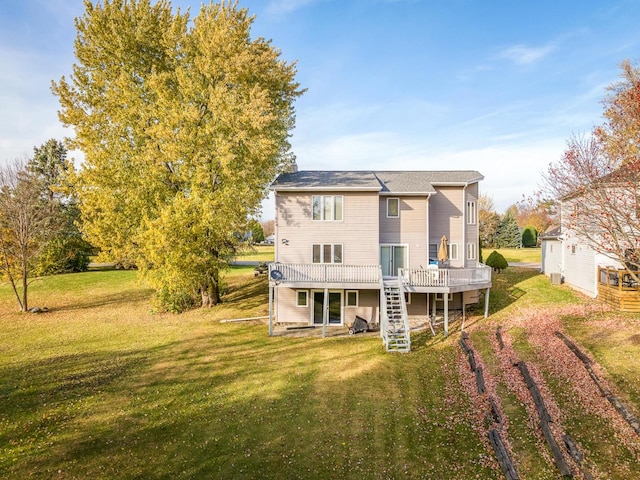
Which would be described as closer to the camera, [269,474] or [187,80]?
[269,474]

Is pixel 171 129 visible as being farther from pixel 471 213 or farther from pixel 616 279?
pixel 616 279

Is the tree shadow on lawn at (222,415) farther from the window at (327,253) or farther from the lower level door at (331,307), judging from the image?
the window at (327,253)

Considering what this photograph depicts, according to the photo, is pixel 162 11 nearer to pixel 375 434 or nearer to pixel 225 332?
pixel 225 332

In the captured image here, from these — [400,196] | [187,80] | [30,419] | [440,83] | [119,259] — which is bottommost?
[30,419]

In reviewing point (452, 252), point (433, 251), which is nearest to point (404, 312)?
point (433, 251)

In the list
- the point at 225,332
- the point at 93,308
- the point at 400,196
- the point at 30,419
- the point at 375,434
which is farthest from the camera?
the point at 93,308

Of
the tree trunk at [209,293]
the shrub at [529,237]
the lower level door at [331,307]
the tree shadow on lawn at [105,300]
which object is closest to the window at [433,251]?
the lower level door at [331,307]

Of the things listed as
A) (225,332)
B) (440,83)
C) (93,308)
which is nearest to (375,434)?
(225,332)

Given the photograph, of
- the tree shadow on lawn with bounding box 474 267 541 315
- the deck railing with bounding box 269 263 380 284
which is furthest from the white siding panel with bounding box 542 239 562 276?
the deck railing with bounding box 269 263 380 284
